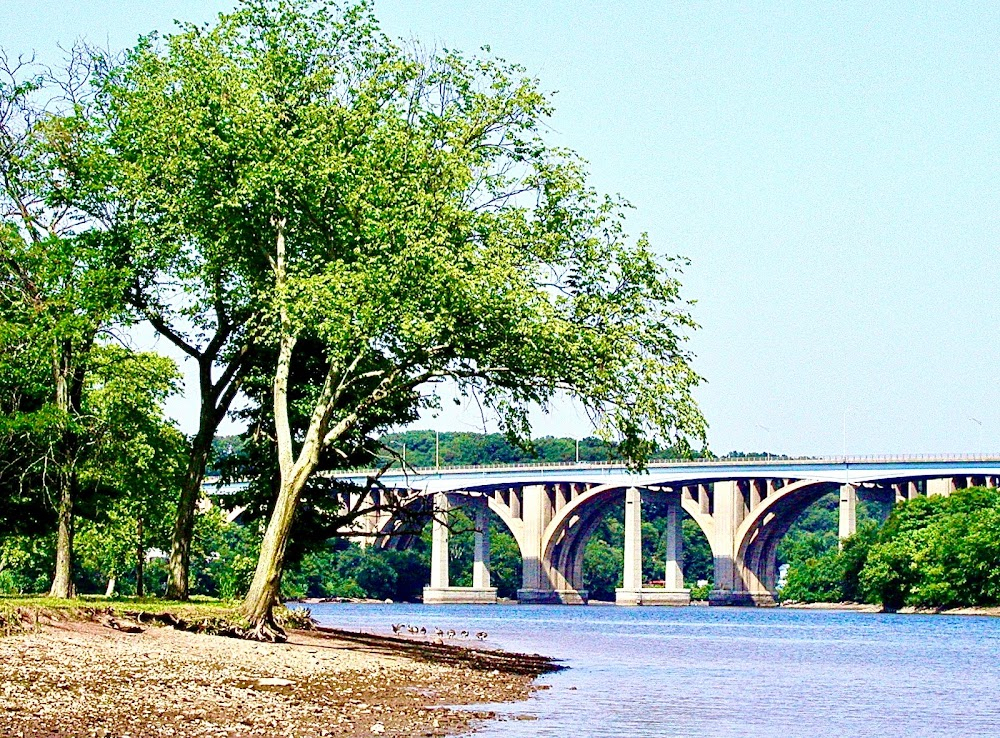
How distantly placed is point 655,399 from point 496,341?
3.62m

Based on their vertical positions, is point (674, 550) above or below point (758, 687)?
above

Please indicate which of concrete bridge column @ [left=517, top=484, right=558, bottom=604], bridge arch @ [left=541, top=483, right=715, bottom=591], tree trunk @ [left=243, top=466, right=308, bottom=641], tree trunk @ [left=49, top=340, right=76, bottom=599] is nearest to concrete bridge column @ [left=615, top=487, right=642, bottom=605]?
bridge arch @ [left=541, top=483, right=715, bottom=591]

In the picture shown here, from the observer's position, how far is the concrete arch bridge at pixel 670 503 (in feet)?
439

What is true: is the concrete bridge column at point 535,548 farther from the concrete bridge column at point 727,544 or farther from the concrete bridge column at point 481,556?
the concrete bridge column at point 727,544

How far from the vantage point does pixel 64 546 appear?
37.9m

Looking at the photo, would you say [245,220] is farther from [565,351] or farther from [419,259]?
[565,351]

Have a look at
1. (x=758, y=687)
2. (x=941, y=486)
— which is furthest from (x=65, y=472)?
(x=941, y=486)

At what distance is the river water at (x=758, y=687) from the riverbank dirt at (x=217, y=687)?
1512 millimetres

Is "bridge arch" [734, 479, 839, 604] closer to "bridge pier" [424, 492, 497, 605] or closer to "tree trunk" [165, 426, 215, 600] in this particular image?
"bridge pier" [424, 492, 497, 605]

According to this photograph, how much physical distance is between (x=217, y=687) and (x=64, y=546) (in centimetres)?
1565

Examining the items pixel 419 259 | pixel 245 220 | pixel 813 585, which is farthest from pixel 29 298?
pixel 813 585

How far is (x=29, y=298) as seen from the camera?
119 ft

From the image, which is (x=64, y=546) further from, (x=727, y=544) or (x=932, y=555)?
(x=727, y=544)

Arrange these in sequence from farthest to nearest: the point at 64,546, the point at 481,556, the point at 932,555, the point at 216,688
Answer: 1. the point at 481,556
2. the point at 932,555
3. the point at 64,546
4. the point at 216,688
